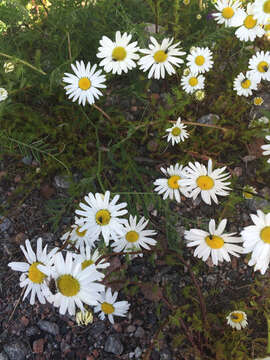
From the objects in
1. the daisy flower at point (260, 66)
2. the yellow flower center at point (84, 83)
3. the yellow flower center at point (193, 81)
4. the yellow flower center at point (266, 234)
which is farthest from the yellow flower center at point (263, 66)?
the yellow flower center at point (266, 234)

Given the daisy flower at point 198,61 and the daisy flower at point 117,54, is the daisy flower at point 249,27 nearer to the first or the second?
the daisy flower at point 198,61

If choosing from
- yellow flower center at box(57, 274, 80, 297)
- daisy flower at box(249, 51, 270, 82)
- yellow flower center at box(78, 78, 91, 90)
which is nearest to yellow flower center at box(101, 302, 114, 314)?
yellow flower center at box(57, 274, 80, 297)

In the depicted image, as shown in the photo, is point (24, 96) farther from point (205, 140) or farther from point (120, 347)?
point (120, 347)

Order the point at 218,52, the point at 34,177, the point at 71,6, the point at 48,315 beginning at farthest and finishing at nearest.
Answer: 1. the point at 218,52
2. the point at 71,6
3. the point at 34,177
4. the point at 48,315

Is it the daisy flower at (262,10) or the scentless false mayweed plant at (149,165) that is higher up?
the daisy flower at (262,10)

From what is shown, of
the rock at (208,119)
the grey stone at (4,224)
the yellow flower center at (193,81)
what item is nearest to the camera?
the grey stone at (4,224)

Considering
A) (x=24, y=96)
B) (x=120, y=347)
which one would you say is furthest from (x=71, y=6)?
(x=120, y=347)
